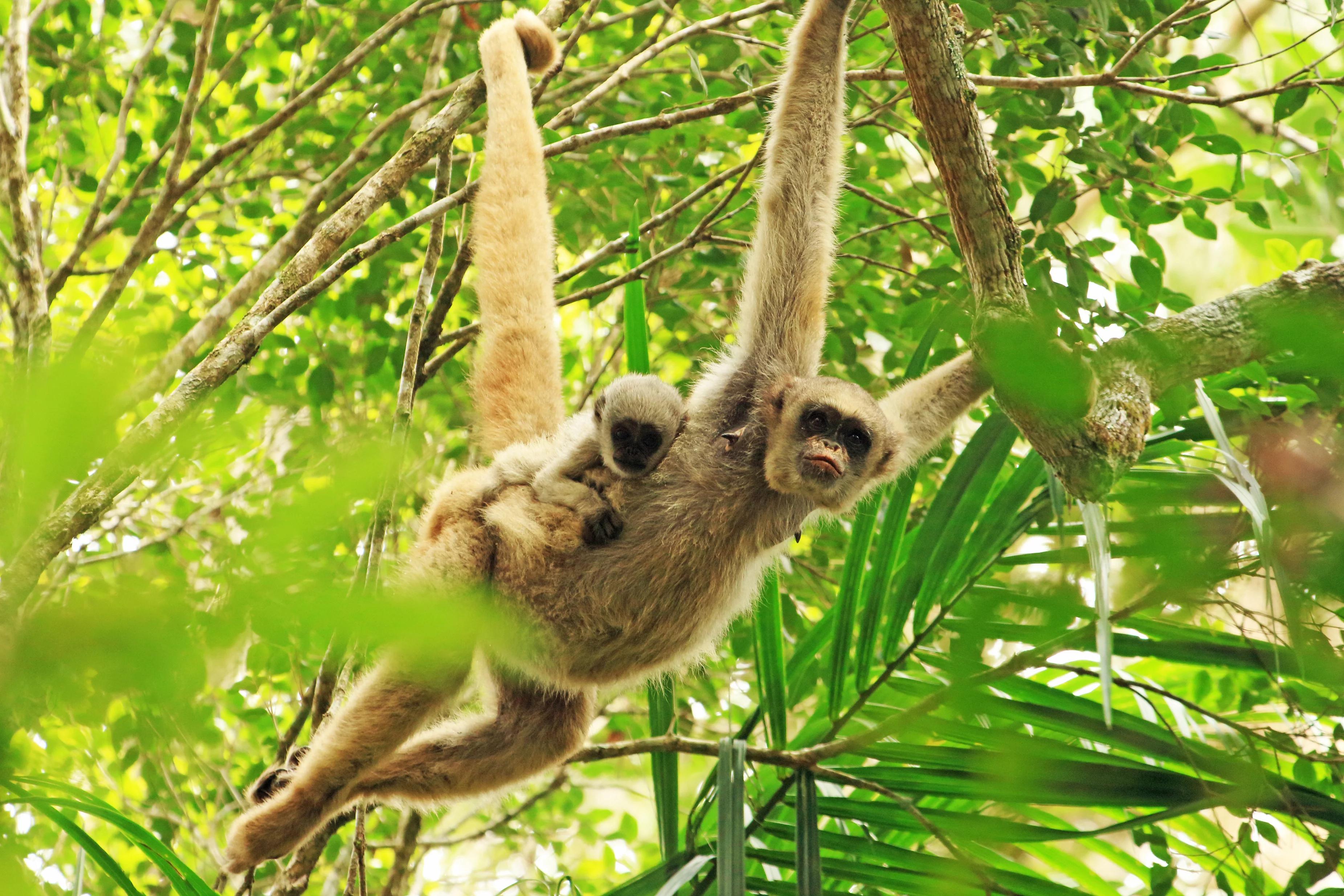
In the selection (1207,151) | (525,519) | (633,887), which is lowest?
(633,887)

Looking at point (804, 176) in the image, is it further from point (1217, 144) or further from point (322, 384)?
point (322, 384)

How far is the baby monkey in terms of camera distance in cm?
380

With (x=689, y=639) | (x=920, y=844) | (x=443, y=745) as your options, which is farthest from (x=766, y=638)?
(x=443, y=745)

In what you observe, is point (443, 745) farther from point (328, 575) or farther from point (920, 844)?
point (328, 575)

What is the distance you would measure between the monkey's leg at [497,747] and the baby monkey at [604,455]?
0.82 meters

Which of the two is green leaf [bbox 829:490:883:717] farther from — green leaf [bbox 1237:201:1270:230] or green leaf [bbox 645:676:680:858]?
green leaf [bbox 1237:201:1270:230]

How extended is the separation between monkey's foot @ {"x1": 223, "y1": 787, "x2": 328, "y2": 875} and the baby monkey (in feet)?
4.26

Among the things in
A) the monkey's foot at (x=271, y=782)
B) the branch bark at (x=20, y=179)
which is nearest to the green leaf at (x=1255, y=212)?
the monkey's foot at (x=271, y=782)

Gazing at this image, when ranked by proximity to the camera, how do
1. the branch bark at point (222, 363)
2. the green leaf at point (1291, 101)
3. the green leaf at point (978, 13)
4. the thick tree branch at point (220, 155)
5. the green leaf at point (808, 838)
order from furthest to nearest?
the thick tree branch at point (220, 155) → the green leaf at point (1291, 101) → the green leaf at point (978, 13) → the green leaf at point (808, 838) → the branch bark at point (222, 363)

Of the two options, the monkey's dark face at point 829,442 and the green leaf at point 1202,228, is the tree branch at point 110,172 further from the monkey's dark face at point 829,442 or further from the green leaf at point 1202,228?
the green leaf at point 1202,228

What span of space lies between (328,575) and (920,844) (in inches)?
132

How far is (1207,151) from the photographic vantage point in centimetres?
398

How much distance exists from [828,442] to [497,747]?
183cm

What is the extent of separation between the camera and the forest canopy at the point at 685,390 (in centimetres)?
87
